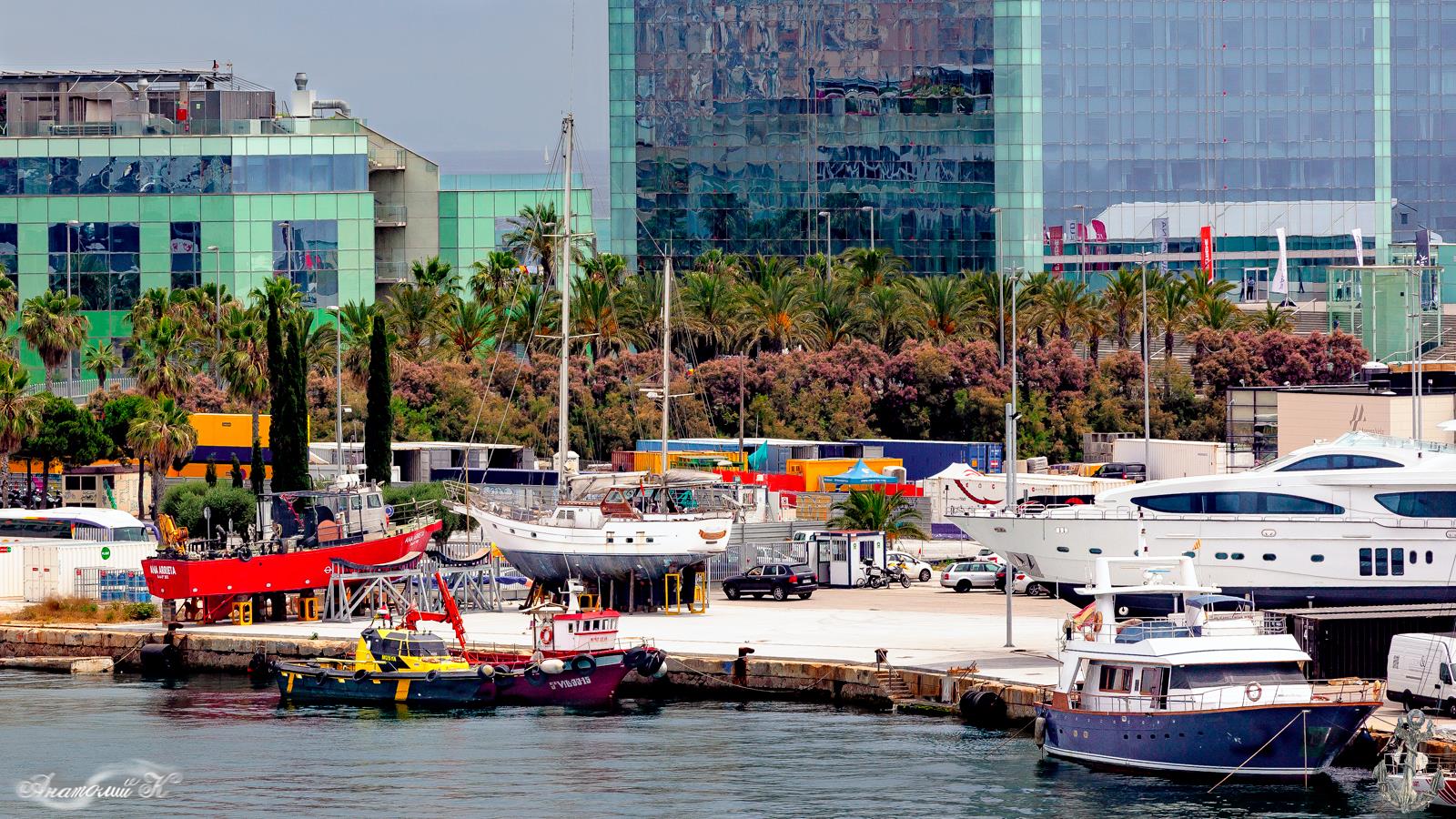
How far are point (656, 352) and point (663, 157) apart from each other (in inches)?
1881

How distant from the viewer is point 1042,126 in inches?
5556

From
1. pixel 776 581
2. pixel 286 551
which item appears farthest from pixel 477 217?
pixel 286 551

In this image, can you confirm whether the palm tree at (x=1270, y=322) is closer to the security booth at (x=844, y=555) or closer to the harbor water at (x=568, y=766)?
the security booth at (x=844, y=555)

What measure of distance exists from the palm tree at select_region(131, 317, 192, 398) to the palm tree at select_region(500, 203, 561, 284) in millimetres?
16671

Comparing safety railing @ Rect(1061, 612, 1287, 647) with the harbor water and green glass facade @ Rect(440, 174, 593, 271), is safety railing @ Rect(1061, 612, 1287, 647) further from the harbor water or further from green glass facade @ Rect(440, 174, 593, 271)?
green glass facade @ Rect(440, 174, 593, 271)

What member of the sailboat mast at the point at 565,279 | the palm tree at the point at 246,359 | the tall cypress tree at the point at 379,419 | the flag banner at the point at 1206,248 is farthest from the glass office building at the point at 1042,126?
the sailboat mast at the point at 565,279

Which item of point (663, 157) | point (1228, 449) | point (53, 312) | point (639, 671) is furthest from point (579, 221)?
point (639, 671)

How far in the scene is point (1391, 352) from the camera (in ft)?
309

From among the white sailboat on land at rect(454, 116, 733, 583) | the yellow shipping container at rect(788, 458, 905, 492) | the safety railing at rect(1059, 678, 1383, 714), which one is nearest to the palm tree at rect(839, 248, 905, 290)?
the yellow shipping container at rect(788, 458, 905, 492)

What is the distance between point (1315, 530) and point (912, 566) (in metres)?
20.3

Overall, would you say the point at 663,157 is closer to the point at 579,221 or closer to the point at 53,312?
the point at 579,221

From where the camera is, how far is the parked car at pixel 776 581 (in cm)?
5956

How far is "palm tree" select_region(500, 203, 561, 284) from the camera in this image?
10525cm

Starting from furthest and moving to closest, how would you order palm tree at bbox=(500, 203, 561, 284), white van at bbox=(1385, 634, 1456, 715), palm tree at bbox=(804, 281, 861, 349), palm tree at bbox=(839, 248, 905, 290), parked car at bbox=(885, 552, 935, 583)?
palm tree at bbox=(839, 248, 905, 290), palm tree at bbox=(500, 203, 561, 284), palm tree at bbox=(804, 281, 861, 349), parked car at bbox=(885, 552, 935, 583), white van at bbox=(1385, 634, 1456, 715)
